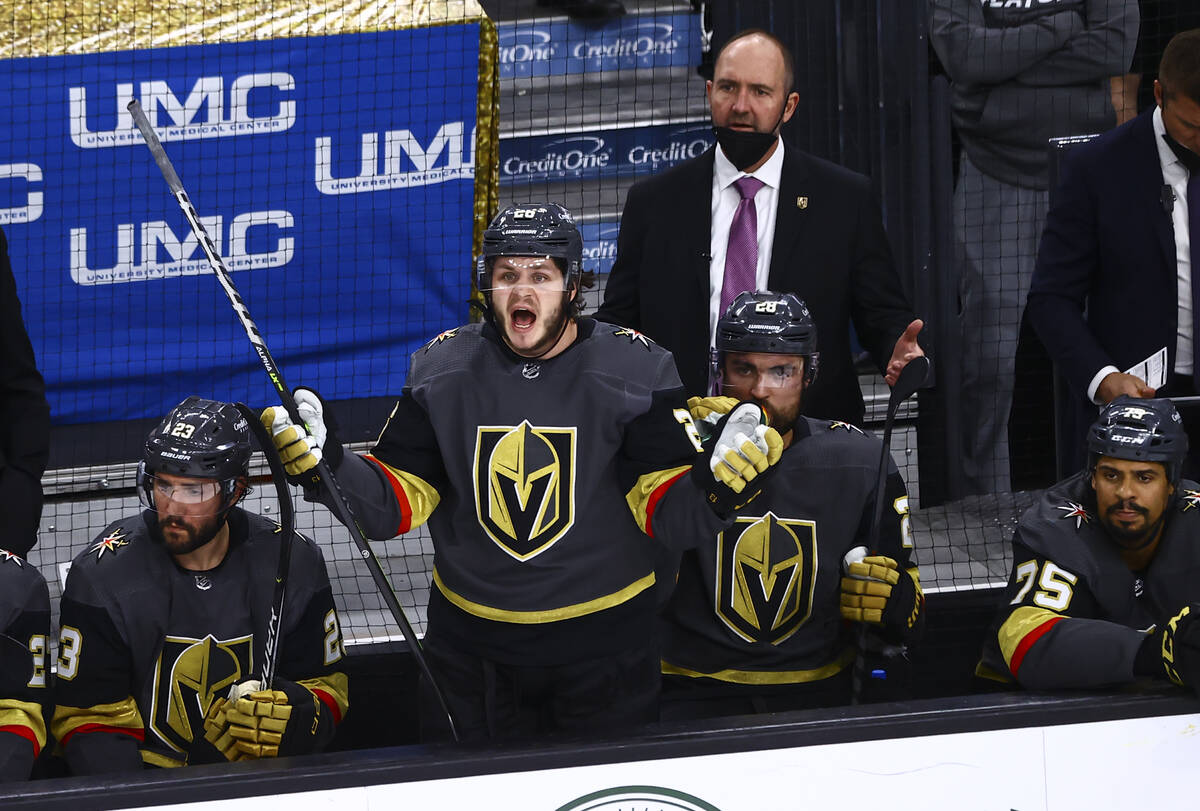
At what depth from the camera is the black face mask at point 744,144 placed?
357 cm

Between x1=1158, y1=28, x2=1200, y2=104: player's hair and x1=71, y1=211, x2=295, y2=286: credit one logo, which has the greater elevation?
x1=1158, y1=28, x2=1200, y2=104: player's hair

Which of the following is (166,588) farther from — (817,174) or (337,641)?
(817,174)

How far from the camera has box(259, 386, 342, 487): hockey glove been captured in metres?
2.42

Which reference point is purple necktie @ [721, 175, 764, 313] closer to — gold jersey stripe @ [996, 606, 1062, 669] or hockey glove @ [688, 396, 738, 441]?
hockey glove @ [688, 396, 738, 441]

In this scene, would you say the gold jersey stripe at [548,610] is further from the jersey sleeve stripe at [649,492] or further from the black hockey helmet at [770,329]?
the black hockey helmet at [770,329]

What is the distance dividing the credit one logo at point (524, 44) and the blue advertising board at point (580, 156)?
0.31 m

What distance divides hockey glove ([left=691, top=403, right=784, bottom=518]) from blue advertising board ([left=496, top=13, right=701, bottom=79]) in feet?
10.3

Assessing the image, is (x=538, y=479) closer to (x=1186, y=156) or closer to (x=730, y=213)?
(x=730, y=213)

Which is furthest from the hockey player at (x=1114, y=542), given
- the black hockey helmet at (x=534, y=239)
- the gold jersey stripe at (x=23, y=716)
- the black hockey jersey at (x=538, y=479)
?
the gold jersey stripe at (x=23, y=716)

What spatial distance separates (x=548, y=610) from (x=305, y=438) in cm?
55

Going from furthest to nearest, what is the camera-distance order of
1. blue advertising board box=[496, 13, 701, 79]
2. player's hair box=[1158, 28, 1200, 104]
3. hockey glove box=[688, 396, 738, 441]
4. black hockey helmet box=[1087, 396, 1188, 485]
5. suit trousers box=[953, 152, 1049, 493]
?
blue advertising board box=[496, 13, 701, 79] < suit trousers box=[953, 152, 1049, 493] < player's hair box=[1158, 28, 1200, 104] < black hockey helmet box=[1087, 396, 1188, 485] < hockey glove box=[688, 396, 738, 441]

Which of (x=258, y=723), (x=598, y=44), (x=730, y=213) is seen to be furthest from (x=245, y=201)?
(x=258, y=723)

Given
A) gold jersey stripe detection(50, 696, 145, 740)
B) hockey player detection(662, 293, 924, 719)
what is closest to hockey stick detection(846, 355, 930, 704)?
hockey player detection(662, 293, 924, 719)

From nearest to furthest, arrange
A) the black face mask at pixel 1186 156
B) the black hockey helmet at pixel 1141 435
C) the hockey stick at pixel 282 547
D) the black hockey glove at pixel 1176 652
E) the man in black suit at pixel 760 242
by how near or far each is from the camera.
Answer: the black hockey glove at pixel 1176 652, the hockey stick at pixel 282 547, the black hockey helmet at pixel 1141 435, the black face mask at pixel 1186 156, the man in black suit at pixel 760 242
